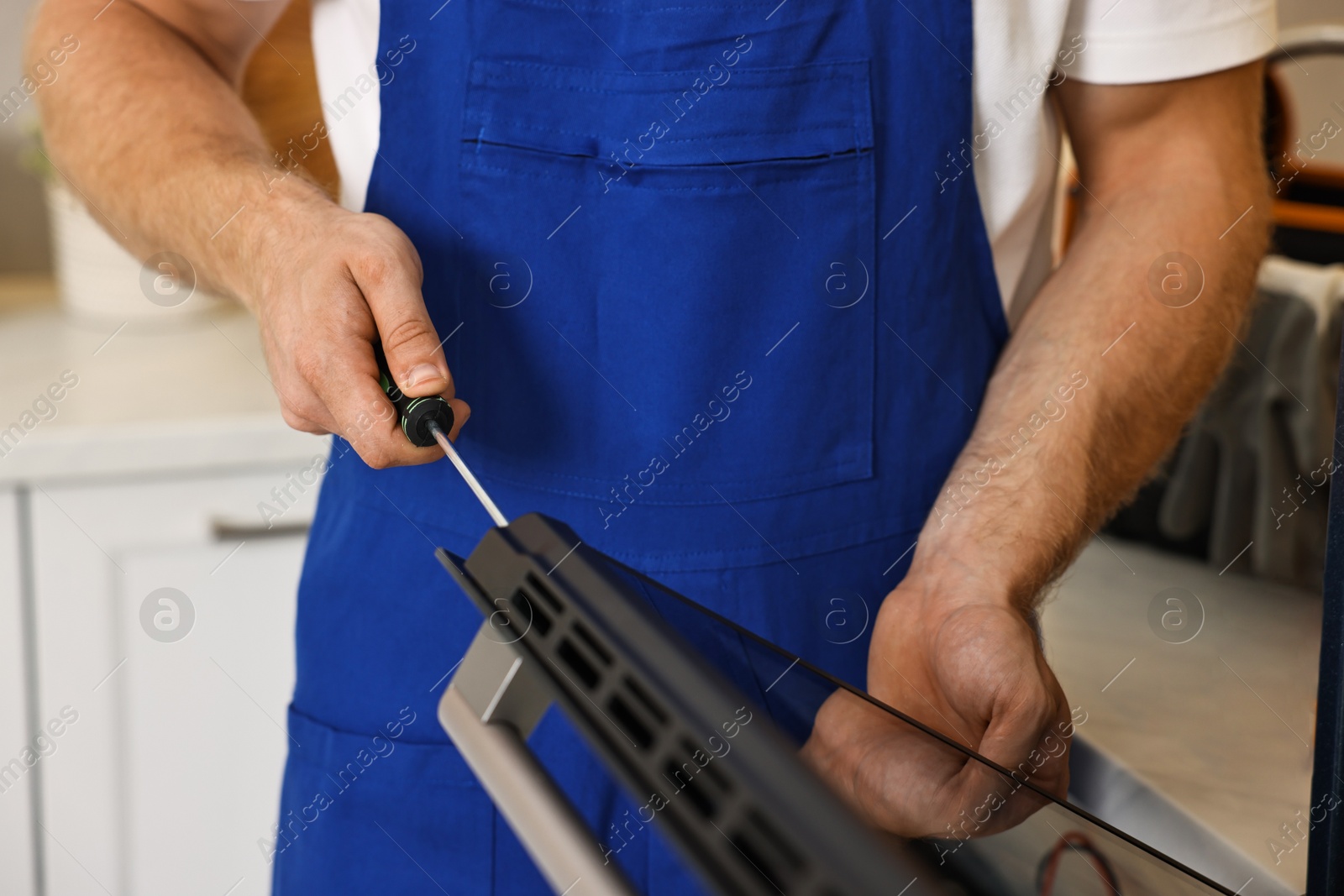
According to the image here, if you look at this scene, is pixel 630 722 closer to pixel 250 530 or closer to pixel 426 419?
pixel 426 419

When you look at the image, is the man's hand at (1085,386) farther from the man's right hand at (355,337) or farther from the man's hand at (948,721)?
the man's right hand at (355,337)

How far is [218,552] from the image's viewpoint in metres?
1.11

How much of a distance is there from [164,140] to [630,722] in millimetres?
472

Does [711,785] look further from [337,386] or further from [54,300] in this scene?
[54,300]

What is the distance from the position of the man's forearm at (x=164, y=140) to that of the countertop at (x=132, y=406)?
401 mm

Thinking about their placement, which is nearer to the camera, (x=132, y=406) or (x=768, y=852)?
(x=768, y=852)

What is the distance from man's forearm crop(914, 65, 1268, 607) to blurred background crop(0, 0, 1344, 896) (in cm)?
24

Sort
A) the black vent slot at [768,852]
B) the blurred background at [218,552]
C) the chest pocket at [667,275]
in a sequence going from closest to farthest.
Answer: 1. the black vent slot at [768,852]
2. the chest pocket at [667,275]
3. the blurred background at [218,552]

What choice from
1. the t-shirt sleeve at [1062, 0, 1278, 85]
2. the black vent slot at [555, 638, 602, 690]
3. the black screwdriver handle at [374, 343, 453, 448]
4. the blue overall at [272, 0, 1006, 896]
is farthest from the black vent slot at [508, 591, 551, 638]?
the t-shirt sleeve at [1062, 0, 1278, 85]

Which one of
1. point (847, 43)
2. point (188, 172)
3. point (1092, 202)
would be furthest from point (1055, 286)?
point (188, 172)

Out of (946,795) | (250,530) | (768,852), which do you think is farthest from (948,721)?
(250,530)

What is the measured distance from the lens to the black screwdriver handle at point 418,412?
45 centimetres

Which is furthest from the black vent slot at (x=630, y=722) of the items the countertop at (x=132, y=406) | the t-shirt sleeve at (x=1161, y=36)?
the countertop at (x=132, y=406)

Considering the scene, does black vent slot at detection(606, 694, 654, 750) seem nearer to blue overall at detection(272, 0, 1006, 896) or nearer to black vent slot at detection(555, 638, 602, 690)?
black vent slot at detection(555, 638, 602, 690)
